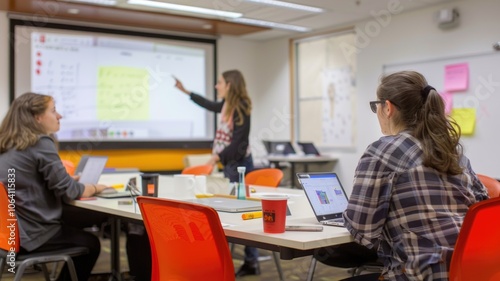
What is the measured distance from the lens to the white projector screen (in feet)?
19.5

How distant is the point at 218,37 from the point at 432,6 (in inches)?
110

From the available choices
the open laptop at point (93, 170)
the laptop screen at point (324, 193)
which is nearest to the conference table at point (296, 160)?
the open laptop at point (93, 170)

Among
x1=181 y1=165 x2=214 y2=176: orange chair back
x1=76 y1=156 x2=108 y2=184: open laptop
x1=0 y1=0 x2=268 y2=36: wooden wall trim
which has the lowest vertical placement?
x1=181 y1=165 x2=214 y2=176: orange chair back

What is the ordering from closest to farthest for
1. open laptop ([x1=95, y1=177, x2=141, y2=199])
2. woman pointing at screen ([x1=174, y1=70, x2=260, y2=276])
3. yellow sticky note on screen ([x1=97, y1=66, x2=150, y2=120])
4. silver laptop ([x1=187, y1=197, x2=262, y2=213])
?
silver laptop ([x1=187, y1=197, x2=262, y2=213])
open laptop ([x1=95, y1=177, x2=141, y2=199])
woman pointing at screen ([x1=174, y1=70, x2=260, y2=276])
yellow sticky note on screen ([x1=97, y1=66, x2=150, y2=120])

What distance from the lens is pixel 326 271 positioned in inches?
160

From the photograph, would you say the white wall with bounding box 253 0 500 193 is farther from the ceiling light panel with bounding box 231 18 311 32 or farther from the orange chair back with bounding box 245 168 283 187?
the orange chair back with bounding box 245 168 283 187

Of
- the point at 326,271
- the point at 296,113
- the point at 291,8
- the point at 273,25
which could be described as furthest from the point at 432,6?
the point at 326,271

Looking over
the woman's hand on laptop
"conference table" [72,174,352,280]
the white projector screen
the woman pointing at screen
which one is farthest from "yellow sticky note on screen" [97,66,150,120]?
"conference table" [72,174,352,280]

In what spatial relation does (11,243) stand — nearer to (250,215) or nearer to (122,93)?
(250,215)

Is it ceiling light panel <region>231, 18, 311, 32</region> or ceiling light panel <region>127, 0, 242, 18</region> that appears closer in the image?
ceiling light panel <region>127, 0, 242, 18</region>

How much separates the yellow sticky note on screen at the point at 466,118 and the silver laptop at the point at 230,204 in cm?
329

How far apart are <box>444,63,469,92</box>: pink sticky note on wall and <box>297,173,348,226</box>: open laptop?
11.8 feet

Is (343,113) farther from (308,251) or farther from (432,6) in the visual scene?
(308,251)

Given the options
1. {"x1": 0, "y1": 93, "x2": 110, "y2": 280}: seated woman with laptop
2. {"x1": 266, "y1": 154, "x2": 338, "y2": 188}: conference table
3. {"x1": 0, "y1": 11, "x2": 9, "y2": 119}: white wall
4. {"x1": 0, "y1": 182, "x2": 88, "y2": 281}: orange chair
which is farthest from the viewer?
{"x1": 266, "y1": 154, "x2": 338, "y2": 188}: conference table
